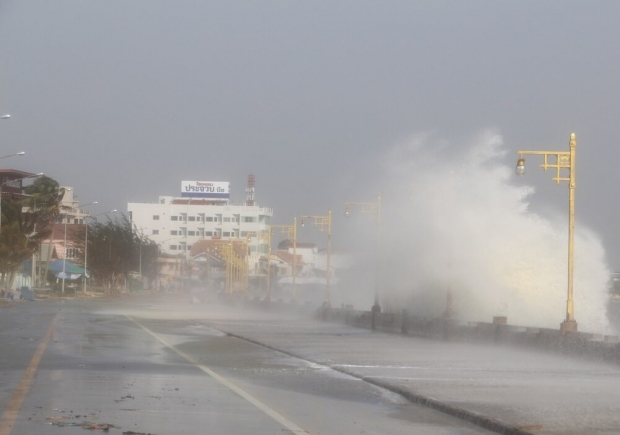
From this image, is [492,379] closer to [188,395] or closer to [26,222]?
[188,395]

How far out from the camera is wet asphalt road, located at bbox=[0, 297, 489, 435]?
1238 cm

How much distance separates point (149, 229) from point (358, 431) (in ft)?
623

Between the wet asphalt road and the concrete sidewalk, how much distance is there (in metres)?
0.56

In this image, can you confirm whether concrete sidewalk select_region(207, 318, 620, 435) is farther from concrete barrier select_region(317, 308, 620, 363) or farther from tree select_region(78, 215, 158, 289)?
tree select_region(78, 215, 158, 289)

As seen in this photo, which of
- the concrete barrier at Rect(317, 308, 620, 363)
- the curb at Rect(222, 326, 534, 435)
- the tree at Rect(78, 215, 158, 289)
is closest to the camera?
the curb at Rect(222, 326, 534, 435)

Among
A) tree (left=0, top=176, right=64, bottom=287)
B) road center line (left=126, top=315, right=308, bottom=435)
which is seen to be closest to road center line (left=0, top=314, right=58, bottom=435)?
Answer: road center line (left=126, top=315, right=308, bottom=435)

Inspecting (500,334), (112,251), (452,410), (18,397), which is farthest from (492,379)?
(112,251)

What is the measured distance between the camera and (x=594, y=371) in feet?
71.3

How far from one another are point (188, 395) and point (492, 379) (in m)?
6.61

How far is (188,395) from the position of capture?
15688 mm

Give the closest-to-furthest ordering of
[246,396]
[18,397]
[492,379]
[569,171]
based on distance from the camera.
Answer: [18,397], [246,396], [492,379], [569,171]

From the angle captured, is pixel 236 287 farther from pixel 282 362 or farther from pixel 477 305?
pixel 282 362

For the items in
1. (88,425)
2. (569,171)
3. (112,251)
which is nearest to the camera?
(88,425)

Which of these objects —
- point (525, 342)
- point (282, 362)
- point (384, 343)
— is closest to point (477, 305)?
point (384, 343)
